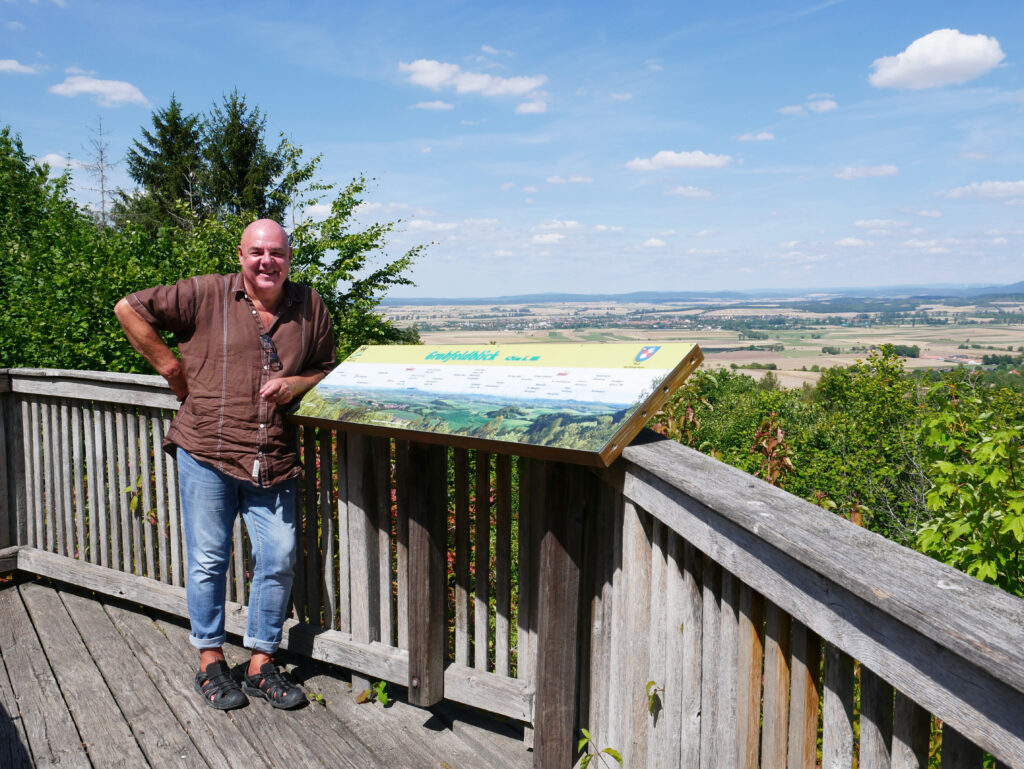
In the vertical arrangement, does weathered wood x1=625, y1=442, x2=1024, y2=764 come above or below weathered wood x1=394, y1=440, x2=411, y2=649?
above

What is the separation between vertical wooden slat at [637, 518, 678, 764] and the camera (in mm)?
1941

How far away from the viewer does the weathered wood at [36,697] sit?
269 centimetres

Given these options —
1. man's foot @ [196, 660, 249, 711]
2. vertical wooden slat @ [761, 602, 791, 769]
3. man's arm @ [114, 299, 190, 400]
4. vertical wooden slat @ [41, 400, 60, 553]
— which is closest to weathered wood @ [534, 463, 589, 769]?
vertical wooden slat @ [761, 602, 791, 769]

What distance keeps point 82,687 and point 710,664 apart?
8.59 ft

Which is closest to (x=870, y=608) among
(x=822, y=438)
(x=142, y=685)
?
(x=142, y=685)

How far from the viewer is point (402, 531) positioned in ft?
9.80

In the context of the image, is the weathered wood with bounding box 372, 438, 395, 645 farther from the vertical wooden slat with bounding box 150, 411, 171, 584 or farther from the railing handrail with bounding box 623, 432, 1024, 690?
the railing handrail with bounding box 623, 432, 1024, 690

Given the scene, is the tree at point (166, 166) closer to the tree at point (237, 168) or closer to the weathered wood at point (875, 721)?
the tree at point (237, 168)

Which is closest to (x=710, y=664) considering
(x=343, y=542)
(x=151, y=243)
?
(x=343, y=542)

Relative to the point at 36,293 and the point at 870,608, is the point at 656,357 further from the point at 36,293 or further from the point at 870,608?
the point at 36,293

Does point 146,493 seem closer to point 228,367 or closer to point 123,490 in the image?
point 123,490

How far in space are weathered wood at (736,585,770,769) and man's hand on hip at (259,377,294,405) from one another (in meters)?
1.82

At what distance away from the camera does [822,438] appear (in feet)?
39.6

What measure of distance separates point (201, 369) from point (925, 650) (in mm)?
2531
